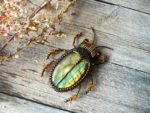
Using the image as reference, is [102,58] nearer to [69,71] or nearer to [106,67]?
[106,67]

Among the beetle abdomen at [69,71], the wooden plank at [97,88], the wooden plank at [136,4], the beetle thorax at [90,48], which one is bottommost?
the wooden plank at [97,88]

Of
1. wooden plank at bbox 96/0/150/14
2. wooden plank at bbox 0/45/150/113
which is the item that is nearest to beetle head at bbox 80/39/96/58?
wooden plank at bbox 0/45/150/113

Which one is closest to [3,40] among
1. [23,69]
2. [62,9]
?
[23,69]

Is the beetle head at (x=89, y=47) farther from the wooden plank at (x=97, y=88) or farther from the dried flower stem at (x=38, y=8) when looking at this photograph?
the dried flower stem at (x=38, y=8)

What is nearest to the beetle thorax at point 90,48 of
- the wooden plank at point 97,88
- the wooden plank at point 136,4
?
the wooden plank at point 97,88

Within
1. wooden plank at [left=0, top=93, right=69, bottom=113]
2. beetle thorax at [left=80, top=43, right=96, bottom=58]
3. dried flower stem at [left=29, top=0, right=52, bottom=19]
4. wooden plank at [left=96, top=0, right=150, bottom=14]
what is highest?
Answer: wooden plank at [left=96, top=0, right=150, bottom=14]

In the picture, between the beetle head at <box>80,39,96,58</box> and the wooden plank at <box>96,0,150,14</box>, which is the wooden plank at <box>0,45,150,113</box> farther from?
the wooden plank at <box>96,0,150,14</box>

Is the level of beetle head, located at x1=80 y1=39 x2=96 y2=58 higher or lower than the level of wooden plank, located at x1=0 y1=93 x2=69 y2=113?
higher
